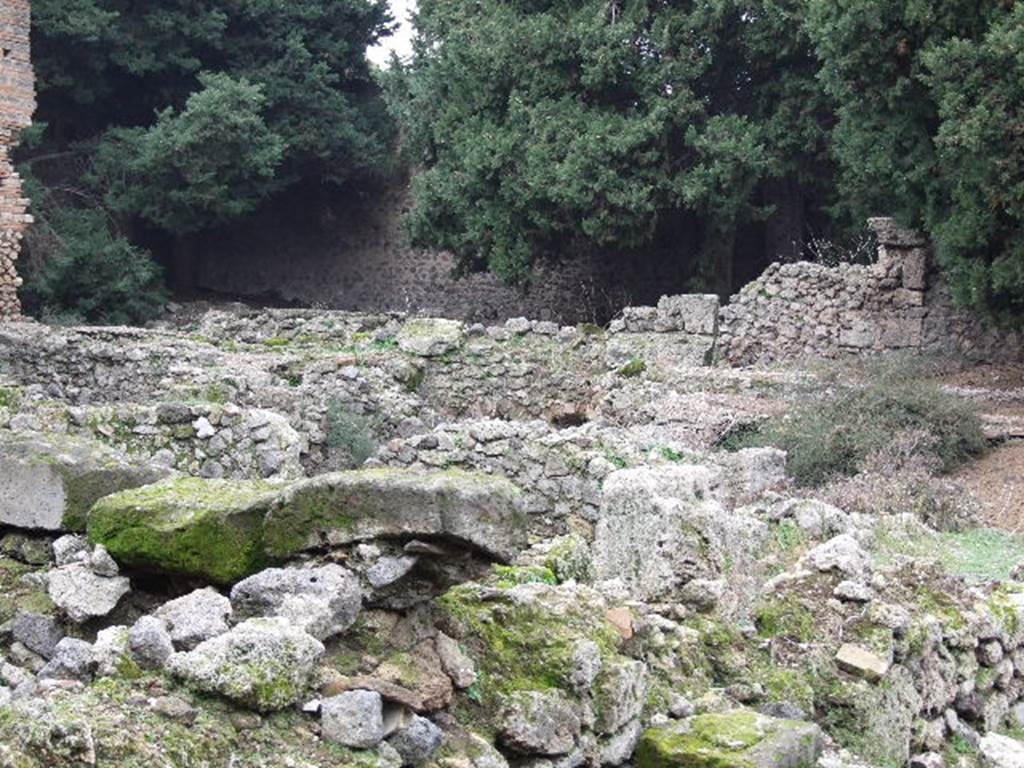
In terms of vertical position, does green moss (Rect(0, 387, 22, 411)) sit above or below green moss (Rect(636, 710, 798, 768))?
above

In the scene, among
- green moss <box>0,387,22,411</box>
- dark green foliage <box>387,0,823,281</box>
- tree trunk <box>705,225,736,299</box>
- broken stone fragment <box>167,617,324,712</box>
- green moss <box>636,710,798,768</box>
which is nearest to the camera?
broken stone fragment <box>167,617,324,712</box>

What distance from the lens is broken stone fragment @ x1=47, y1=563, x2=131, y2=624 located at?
156 inches

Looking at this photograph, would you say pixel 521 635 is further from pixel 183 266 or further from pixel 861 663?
pixel 183 266

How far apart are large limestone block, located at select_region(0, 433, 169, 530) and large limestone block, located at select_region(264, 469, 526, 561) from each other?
844 millimetres

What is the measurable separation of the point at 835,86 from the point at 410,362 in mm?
6833

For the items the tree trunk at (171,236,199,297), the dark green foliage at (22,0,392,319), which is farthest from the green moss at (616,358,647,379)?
the tree trunk at (171,236,199,297)

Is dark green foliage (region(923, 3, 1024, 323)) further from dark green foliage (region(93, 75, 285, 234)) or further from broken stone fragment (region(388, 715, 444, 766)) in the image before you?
broken stone fragment (region(388, 715, 444, 766))

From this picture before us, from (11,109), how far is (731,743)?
59.3 ft

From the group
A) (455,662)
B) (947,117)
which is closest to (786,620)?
(455,662)

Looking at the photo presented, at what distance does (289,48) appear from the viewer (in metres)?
28.8

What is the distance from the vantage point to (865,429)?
13.4 metres

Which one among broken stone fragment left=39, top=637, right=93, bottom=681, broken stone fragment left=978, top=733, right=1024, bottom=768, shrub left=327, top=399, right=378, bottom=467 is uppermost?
broken stone fragment left=39, top=637, right=93, bottom=681

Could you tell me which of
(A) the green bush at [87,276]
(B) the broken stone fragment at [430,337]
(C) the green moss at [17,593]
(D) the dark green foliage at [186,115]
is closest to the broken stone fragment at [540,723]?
(C) the green moss at [17,593]

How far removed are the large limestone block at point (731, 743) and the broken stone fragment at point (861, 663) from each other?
1108 mm
